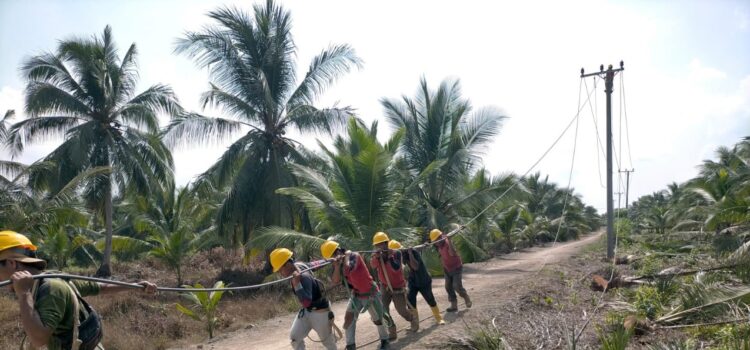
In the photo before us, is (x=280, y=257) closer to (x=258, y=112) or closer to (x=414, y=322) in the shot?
(x=414, y=322)

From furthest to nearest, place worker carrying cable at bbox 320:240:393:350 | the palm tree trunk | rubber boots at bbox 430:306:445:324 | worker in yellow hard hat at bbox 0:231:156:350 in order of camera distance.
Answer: the palm tree trunk → rubber boots at bbox 430:306:445:324 → worker carrying cable at bbox 320:240:393:350 → worker in yellow hard hat at bbox 0:231:156:350

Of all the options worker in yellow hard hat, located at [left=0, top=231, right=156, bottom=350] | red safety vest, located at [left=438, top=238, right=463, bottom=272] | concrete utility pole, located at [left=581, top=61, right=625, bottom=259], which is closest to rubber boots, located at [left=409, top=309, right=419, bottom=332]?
red safety vest, located at [left=438, top=238, right=463, bottom=272]

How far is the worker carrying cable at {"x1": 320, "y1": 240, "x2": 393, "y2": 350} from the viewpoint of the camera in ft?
21.7

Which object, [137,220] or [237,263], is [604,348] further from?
[237,263]

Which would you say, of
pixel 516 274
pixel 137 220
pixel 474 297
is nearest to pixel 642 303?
pixel 474 297

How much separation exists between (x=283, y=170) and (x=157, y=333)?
729 centimetres

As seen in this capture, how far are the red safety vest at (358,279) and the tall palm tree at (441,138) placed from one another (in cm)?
1015

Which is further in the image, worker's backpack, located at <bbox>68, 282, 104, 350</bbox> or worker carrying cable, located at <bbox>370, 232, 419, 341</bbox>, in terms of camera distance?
worker carrying cable, located at <bbox>370, 232, 419, 341</bbox>

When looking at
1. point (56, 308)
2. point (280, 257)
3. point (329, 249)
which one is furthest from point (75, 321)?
point (329, 249)

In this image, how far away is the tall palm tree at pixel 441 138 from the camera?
56.5ft

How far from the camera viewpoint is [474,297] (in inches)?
439

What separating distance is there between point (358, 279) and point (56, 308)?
4.06 metres

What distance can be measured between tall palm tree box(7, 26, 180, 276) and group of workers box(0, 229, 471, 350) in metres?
12.6

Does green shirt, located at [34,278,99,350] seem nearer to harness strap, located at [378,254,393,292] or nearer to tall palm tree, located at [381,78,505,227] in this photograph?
harness strap, located at [378,254,393,292]
